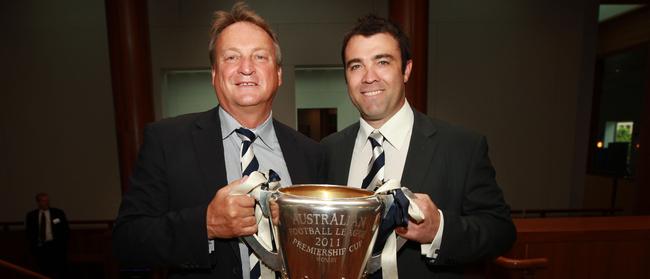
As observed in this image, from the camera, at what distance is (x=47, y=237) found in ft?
15.9

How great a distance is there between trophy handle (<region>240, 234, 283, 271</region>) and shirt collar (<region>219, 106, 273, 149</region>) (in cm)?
50

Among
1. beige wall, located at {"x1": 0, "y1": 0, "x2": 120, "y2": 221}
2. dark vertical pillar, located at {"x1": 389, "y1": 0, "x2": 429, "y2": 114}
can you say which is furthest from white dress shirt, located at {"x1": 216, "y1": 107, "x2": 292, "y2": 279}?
beige wall, located at {"x1": 0, "y1": 0, "x2": 120, "y2": 221}

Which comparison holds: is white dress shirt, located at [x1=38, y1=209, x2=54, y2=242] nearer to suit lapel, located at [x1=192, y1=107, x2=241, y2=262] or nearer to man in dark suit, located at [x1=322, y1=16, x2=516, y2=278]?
suit lapel, located at [x1=192, y1=107, x2=241, y2=262]

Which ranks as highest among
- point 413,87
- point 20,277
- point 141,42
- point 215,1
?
point 215,1

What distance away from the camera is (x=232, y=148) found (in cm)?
138

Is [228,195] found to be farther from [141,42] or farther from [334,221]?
[141,42]

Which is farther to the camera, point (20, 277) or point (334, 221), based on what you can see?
point (20, 277)

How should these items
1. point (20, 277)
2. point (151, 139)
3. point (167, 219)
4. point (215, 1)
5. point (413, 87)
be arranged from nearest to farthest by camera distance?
point (167, 219) → point (151, 139) → point (20, 277) → point (413, 87) → point (215, 1)

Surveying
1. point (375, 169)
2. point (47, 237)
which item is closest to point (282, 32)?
point (375, 169)

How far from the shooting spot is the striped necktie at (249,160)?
123 cm

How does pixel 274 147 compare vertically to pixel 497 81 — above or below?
below

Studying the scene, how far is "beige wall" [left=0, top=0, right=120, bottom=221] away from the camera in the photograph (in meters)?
5.39

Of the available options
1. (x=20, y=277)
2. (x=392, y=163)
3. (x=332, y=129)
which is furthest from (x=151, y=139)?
(x=332, y=129)

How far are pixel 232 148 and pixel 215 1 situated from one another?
4414 millimetres
